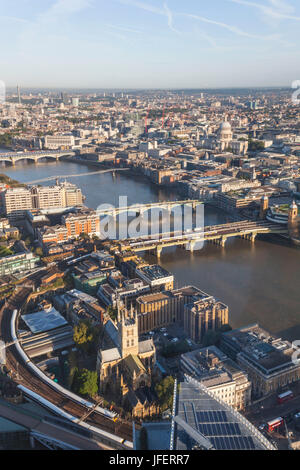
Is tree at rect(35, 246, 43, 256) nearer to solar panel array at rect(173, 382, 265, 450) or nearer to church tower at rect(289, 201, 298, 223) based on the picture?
solar panel array at rect(173, 382, 265, 450)

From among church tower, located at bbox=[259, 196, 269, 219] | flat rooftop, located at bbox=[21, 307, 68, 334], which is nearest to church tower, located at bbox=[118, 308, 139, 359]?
flat rooftop, located at bbox=[21, 307, 68, 334]

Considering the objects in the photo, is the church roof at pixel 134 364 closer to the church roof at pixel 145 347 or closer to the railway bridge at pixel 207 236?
the church roof at pixel 145 347

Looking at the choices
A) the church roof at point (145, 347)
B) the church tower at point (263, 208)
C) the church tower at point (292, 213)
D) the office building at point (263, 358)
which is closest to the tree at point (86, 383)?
the church roof at point (145, 347)

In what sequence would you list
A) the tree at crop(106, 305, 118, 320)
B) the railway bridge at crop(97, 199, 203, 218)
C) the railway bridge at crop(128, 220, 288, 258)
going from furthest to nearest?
the railway bridge at crop(97, 199, 203, 218) < the railway bridge at crop(128, 220, 288, 258) < the tree at crop(106, 305, 118, 320)
